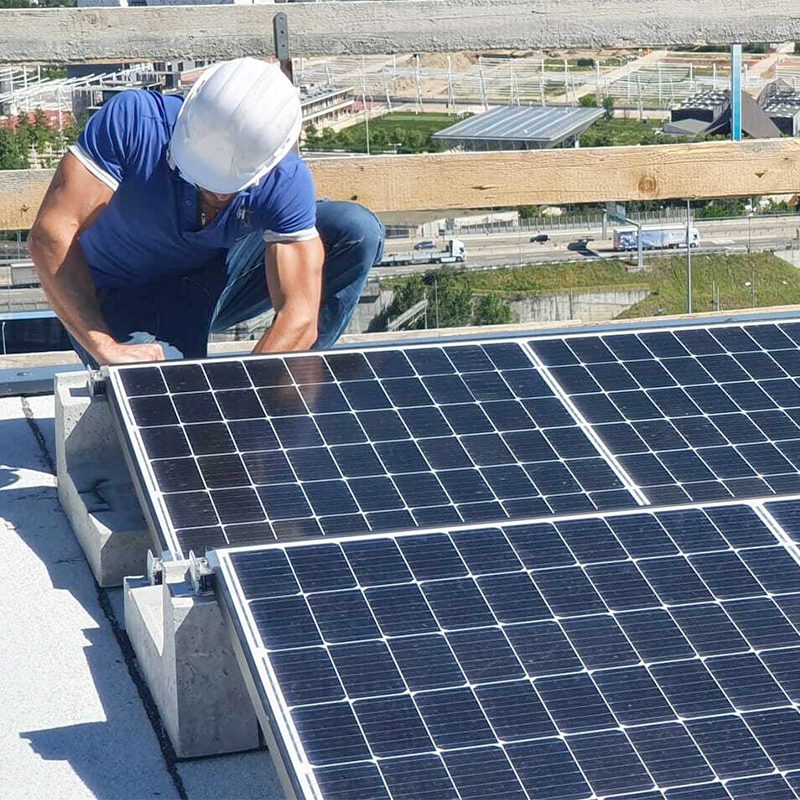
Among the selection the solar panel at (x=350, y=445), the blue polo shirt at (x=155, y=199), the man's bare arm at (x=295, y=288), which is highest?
the blue polo shirt at (x=155, y=199)

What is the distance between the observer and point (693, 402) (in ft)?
18.6

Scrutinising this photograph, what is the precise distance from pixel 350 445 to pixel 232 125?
1.39 metres

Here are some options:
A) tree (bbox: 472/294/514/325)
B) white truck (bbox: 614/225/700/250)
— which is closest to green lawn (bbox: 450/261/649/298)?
white truck (bbox: 614/225/700/250)

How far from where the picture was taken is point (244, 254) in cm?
670

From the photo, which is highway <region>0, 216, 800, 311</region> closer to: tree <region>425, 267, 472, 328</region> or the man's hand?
tree <region>425, 267, 472, 328</region>

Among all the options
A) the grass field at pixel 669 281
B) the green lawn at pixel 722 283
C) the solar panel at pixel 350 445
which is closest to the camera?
the solar panel at pixel 350 445

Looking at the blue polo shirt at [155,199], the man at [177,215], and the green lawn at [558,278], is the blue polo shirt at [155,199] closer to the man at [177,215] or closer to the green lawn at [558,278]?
the man at [177,215]

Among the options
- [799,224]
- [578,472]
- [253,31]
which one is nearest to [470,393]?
[578,472]

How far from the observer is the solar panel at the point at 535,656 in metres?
3.40

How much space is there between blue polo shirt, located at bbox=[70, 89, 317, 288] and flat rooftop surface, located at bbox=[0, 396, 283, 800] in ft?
3.79

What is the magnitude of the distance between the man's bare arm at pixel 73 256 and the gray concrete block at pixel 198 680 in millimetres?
1838

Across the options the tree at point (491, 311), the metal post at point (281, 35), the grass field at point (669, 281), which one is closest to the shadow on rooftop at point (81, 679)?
the metal post at point (281, 35)

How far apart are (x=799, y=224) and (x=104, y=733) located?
191 feet

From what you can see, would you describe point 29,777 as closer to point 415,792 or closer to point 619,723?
point 415,792
